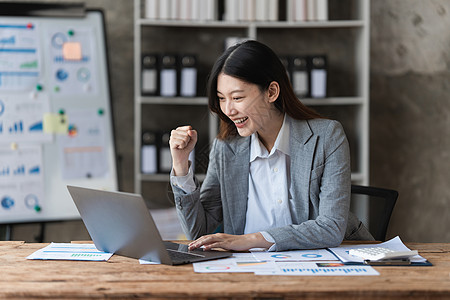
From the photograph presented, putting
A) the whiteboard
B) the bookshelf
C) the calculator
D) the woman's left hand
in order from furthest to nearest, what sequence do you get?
the bookshelf, the whiteboard, the woman's left hand, the calculator

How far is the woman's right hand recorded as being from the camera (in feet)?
5.97

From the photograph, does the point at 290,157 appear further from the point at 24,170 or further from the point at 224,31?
the point at 224,31

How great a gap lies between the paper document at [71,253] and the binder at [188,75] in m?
1.87

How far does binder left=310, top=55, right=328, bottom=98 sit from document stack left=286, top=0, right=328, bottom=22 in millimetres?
270

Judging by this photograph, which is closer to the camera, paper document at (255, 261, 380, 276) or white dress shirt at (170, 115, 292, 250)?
paper document at (255, 261, 380, 276)

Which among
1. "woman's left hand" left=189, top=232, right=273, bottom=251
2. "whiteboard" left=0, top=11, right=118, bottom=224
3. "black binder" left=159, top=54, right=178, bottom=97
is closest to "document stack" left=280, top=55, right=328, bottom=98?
"black binder" left=159, top=54, right=178, bottom=97

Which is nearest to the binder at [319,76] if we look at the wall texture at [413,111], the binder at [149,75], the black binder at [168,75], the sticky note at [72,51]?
the wall texture at [413,111]

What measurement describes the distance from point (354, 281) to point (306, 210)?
632 mm

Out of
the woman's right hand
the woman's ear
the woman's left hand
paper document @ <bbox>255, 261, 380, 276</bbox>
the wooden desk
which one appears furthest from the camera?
the woman's ear

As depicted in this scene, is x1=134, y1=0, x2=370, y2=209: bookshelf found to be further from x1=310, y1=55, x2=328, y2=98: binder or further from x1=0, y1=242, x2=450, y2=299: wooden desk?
x1=0, y1=242, x2=450, y2=299: wooden desk

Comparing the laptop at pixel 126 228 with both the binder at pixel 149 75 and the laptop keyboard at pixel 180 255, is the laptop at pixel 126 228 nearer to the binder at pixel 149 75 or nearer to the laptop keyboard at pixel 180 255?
the laptop keyboard at pixel 180 255

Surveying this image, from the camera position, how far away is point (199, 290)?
47.5 inches

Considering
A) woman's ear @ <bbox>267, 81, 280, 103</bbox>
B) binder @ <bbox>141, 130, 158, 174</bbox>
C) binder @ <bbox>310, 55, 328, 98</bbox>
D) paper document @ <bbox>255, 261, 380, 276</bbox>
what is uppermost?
binder @ <bbox>310, 55, 328, 98</bbox>

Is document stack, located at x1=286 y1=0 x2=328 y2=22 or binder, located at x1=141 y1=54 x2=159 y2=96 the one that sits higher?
document stack, located at x1=286 y1=0 x2=328 y2=22
